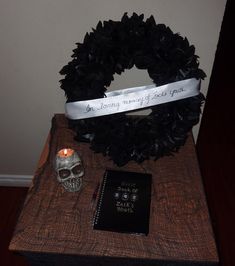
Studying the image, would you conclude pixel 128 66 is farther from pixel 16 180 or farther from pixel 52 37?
pixel 16 180

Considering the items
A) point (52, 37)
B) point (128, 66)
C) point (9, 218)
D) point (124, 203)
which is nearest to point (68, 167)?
point (124, 203)

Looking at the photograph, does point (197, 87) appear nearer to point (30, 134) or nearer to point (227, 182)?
point (30, 134)

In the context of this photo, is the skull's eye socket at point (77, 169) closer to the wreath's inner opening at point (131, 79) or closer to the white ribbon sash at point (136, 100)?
the white ribbon sash at point (136, 100)

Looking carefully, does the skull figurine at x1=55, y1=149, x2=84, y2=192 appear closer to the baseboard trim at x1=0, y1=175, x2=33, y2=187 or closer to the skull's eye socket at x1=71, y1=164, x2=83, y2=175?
the skull's eye socket at x1=71, y1=164, x2=83, y2=175

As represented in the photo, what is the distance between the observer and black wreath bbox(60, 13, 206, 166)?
0.85 metres

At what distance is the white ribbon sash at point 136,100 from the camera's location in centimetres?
86

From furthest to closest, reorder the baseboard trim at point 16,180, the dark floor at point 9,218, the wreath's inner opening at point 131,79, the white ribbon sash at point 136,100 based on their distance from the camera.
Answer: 1. the baseboard trim at point 16,180
2. the dark floor at point 9,218
3. the wreath's inner opening at point 131,79
4. the white ribbon sash at point 136,100

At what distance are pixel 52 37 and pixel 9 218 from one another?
3.18 ft

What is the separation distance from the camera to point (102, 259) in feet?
2.49

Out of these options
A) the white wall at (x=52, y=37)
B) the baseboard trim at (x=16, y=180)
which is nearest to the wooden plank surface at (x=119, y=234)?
the white wall at (x=52, y=37)

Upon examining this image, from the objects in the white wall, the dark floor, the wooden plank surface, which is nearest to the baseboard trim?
the dark floor

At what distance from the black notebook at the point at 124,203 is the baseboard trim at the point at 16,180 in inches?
29.8

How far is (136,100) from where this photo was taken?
88 centimetres

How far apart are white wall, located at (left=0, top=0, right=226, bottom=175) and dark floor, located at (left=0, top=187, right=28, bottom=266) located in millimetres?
486
